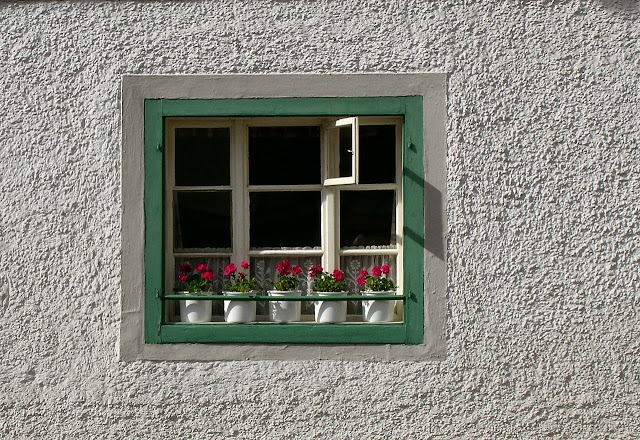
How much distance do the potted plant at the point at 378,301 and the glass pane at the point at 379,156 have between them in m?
0.56

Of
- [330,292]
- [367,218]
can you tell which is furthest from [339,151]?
[330,292]

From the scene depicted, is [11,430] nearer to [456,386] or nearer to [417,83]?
[456,386]

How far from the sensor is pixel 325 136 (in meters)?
5.37

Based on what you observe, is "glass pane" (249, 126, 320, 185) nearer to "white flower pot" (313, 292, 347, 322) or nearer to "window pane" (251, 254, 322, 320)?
"window pane" (251, 254, 322, 320)

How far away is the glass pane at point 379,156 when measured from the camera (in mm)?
5375

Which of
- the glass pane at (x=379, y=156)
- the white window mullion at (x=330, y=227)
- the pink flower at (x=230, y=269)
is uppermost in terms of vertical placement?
the glass pane at (x=379, y=156)

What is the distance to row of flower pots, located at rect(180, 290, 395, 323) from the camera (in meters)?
5.18

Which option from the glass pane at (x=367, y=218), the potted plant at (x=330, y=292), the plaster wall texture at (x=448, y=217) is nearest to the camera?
the plaster wall texture at (x=448, y=217)

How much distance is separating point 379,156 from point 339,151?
9.6 inches

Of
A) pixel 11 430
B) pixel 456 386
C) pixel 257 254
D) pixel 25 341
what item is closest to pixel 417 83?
pixel 257 254

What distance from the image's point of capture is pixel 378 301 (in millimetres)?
5195

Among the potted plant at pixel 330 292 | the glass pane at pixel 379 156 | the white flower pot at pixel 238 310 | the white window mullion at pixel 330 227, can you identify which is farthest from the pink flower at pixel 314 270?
the glass pane at pixel 379 156

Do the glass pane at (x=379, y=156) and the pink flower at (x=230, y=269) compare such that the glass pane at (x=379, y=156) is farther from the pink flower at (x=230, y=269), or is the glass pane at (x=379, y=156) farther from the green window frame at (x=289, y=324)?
the pink flower at (x=230, y=269)

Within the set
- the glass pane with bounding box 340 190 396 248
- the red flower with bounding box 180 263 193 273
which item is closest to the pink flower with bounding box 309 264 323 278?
the glass pane with bounding box 340 190 396 248
